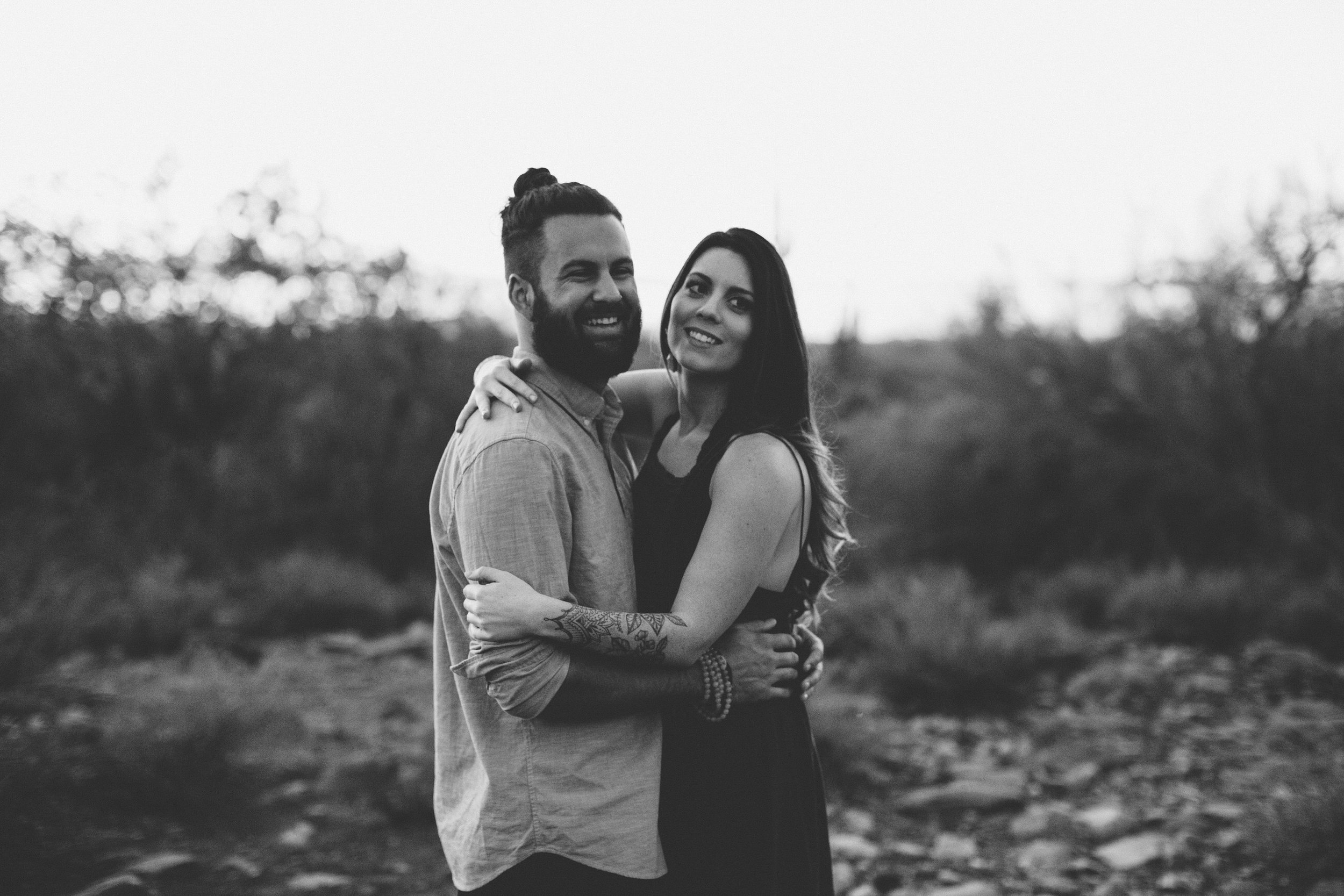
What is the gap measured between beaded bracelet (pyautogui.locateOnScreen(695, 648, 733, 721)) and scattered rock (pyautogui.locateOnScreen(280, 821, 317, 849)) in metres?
3.27

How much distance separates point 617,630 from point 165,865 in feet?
11.0

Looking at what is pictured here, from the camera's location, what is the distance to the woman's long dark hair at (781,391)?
271 cm

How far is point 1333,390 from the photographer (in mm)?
10062

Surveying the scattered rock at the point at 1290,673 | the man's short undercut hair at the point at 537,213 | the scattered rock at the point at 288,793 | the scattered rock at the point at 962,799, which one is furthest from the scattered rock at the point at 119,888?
the scattered rock at the point at 1290,673

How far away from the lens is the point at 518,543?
2164 mm

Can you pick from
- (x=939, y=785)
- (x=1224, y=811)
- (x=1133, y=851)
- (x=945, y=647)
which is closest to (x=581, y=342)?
(x=1133, y=851)

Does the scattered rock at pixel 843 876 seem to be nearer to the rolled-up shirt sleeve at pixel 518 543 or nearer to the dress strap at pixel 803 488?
the dress strap at pixel 803 488

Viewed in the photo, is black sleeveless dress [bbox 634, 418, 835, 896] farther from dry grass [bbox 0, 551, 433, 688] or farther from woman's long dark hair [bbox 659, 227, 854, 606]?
dry grass [bbox 0, 551, 433, 688]

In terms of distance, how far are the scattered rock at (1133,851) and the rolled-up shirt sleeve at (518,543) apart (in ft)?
→ 12.4

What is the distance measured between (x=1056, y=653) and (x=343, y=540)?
795cm

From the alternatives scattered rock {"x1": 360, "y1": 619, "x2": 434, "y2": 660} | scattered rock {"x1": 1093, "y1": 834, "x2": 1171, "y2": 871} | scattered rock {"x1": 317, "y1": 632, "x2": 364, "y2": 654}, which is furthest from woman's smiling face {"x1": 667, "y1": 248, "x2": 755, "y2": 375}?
scattered rock {"x1": 317, "y1": 632, "x2": 364, "y2": 654}

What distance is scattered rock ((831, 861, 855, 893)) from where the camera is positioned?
4664 millimetres

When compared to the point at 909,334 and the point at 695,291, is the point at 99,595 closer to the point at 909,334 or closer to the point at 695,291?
the point at 695,291

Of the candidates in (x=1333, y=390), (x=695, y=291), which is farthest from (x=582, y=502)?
(x=1333, y=390)
